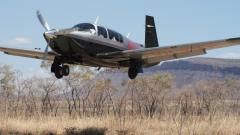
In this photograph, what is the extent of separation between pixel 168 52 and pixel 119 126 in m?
8.88

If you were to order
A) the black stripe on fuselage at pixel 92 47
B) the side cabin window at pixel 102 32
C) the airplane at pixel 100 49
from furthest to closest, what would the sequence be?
the side cabin window at pixel 102 32
the black stripe on fuselage at pixel 92 47
the airplane at pixel 100 49

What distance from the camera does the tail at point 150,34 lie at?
25.4 metres

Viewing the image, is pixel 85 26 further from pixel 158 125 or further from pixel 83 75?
pixel 83 75

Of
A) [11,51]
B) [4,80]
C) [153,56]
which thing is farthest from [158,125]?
[4,80]

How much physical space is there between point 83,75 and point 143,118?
2137cm

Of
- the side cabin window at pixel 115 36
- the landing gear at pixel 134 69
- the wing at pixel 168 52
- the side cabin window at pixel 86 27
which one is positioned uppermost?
the side cabin window at pixel 86 27

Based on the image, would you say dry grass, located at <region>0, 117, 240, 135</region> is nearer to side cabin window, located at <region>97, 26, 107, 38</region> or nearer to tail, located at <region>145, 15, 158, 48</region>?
tail, located at <region>145, 15, 158, 48</region>

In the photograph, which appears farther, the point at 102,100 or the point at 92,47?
the point at 102,100

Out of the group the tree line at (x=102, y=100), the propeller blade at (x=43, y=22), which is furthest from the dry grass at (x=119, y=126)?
the propeller blade at (x=43, y=22)

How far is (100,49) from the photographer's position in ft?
65.7

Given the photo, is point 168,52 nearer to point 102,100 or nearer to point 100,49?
point 100,49

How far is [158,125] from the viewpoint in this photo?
2798cm

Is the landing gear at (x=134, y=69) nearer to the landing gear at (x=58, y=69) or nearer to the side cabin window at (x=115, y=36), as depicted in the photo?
the side cabin window at (x=115, y=36)

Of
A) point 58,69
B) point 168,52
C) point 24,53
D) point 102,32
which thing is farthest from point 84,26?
point 24,53
